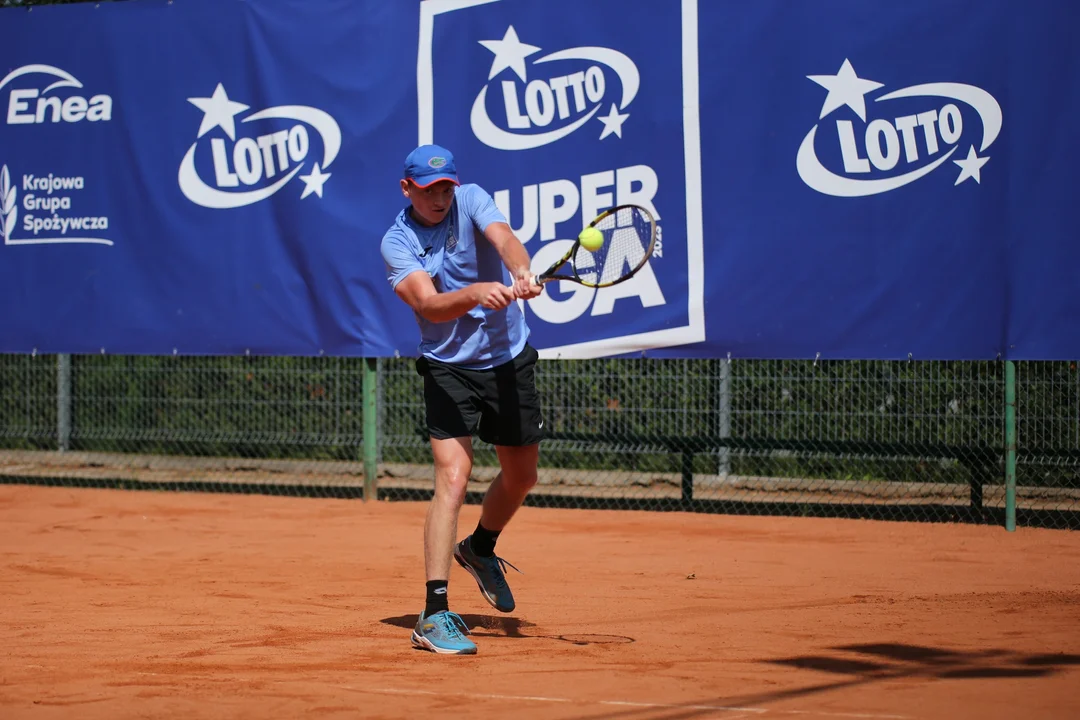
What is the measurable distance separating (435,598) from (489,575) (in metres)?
0.52

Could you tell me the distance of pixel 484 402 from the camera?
5125mm

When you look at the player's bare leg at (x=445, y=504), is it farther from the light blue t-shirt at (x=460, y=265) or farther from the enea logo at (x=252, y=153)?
the enea logo at (x=252, y=153)

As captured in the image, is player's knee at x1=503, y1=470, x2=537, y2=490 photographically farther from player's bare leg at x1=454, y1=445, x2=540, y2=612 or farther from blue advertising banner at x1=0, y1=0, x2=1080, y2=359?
blue advertising banner at x1=0, y1=0, x2=1080, y2=359

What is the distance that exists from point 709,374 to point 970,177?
2.21 metres

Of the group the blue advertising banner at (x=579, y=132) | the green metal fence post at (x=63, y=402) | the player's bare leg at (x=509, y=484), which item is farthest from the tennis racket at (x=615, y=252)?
the green metal fence post at (x=63, y=402)

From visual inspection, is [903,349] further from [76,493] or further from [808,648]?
[76,493]

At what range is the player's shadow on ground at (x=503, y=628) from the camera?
4.89 meters

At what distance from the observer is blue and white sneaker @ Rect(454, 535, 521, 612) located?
17.0 feet

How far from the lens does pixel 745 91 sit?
8.22 m

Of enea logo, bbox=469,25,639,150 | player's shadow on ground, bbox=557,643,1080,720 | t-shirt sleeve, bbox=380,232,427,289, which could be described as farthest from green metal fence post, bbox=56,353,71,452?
player's shadow on ground, bbox=557,643,1080,720

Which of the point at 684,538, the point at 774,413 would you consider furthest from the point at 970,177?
the point at 684,538

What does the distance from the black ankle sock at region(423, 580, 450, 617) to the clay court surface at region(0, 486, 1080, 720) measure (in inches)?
6.4

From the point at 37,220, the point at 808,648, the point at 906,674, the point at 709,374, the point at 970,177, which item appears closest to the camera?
the point at 906,674

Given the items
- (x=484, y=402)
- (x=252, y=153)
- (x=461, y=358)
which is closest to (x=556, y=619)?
(x=484, y=402)
